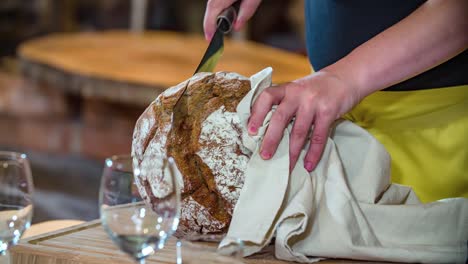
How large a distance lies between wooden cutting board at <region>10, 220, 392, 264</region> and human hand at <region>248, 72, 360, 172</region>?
185 millimetres

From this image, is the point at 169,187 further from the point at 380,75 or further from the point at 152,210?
the point at 380,75

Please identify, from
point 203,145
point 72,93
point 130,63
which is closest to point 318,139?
point 203,145

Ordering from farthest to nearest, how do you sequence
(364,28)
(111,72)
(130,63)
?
1. (130,63)
2. (111,72)
3. (364,28)

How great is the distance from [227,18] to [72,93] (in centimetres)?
358

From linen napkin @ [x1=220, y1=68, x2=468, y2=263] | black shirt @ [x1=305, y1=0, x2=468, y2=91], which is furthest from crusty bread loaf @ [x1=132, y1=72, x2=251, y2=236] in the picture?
black shirt @ [x1=305, y1=0, x2=468, y2=91]

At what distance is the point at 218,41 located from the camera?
63.5 inches

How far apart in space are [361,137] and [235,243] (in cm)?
50

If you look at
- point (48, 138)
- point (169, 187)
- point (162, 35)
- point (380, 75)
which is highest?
point (380, 75)

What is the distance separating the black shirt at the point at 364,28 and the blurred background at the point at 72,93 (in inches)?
83.1

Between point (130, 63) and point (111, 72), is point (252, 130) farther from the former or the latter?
point (130, 63)

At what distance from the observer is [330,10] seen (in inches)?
64.5

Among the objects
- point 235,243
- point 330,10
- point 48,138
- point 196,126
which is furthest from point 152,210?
point 48,138

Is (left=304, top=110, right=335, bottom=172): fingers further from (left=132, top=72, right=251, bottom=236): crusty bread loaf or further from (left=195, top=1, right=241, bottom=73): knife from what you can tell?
(left=195, top=1, right=241, bottom=73): knife

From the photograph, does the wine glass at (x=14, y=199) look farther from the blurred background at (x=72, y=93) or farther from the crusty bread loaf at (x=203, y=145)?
the blurred background at (x=72, y=93)
